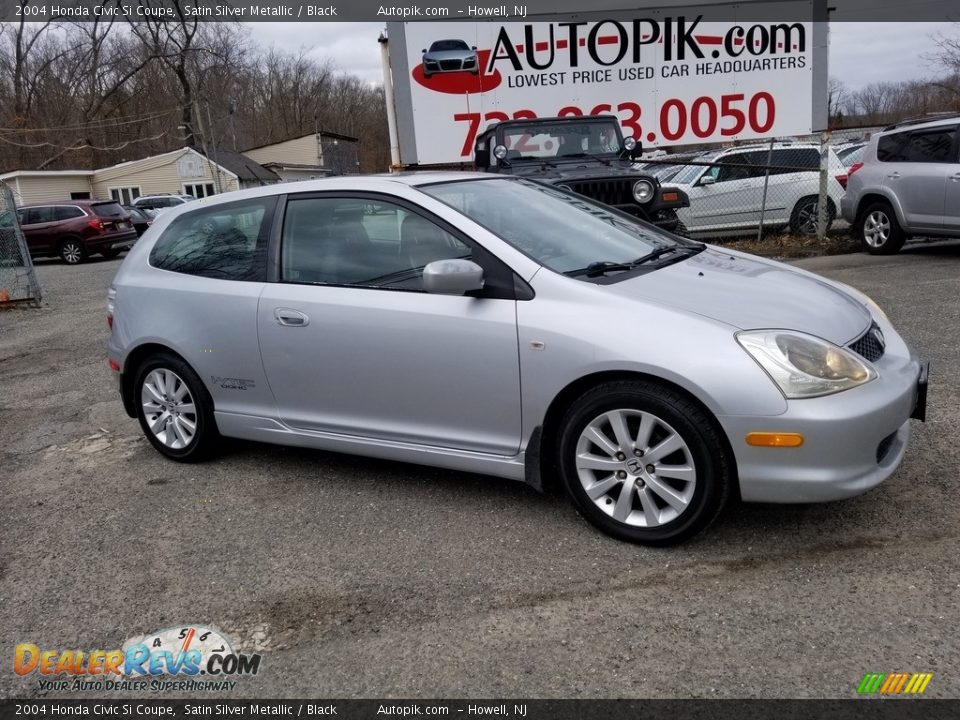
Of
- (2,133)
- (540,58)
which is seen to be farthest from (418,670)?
(2,133)

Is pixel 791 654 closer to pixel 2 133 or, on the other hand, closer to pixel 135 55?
pixel 2 133

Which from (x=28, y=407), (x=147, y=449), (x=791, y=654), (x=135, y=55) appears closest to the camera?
(x=791, y=654)

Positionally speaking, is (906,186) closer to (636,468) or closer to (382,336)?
(636,468)

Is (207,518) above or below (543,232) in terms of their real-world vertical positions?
below

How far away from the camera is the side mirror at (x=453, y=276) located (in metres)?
3.54

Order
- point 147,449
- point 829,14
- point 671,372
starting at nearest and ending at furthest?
point 671,372 < point 147,449 < point 829,14

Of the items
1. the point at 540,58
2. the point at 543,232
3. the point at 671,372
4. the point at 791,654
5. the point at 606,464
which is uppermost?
the point at 540,58

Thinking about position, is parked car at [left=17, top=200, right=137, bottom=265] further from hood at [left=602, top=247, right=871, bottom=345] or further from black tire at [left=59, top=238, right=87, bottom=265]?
hood at [left=602, top=247, right=871, bottom=345]

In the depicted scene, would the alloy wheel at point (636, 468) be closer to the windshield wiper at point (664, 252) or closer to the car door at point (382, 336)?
the car door at point (382, 336)

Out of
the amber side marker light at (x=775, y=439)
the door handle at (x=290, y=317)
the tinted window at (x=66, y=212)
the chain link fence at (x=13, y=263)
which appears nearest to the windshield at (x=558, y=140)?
the door handle at (x=290, y=317)

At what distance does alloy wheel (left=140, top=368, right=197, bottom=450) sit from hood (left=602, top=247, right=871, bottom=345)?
268cm

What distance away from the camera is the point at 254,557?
365cm

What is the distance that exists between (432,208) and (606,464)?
1.50 metres

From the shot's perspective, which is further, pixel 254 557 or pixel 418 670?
pixel 254 557
